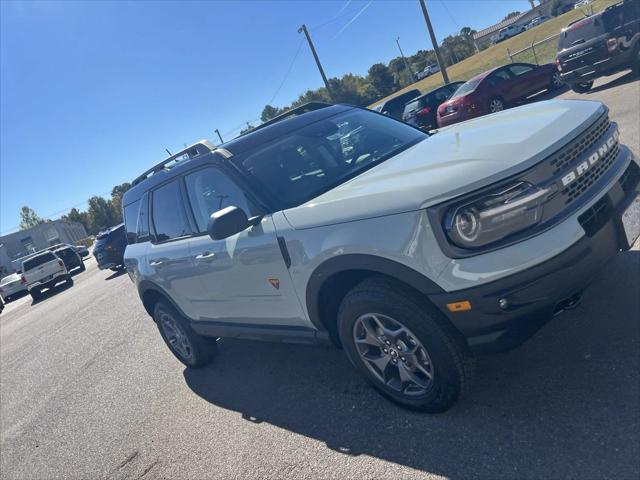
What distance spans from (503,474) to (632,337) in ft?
4.27

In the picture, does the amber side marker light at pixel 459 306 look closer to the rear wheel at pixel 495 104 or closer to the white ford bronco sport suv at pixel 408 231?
the white ford bronco sport suv at pixel 408 231

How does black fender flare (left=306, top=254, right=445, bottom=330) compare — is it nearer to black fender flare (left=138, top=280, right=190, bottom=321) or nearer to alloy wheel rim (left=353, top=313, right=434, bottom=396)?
alloy wheel rim (left=353, top=313, right=434, bottom=396)

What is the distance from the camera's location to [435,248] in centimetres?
235

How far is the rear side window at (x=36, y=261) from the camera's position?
20.9 meters

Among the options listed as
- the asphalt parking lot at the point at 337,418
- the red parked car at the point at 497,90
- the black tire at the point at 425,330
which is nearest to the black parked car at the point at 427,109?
the red parked car at the point at 497,90

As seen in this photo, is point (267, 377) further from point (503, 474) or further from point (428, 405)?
Result: point (503, 474)

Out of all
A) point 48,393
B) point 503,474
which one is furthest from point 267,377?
point 48,393

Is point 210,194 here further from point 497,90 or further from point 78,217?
point 78,217

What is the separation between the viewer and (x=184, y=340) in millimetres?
5105

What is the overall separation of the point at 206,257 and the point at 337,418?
1628 millimetres

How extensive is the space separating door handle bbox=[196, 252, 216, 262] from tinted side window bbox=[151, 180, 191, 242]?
0.32 m

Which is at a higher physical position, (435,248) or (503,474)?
(435,248)

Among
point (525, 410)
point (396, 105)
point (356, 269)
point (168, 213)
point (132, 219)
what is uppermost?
point (396, 105)

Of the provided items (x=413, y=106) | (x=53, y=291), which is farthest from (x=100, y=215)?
(x=413, y=106)
